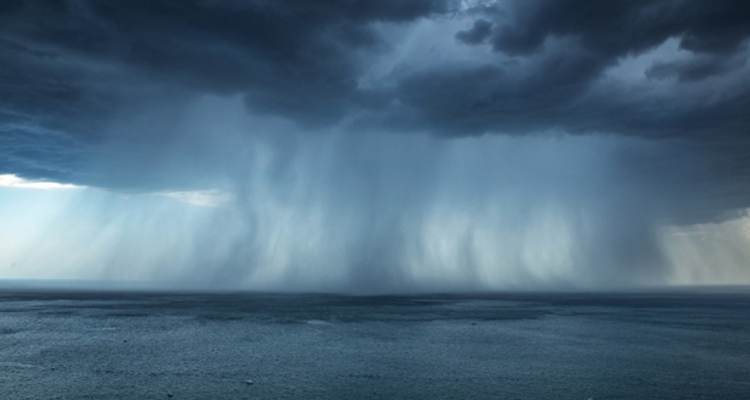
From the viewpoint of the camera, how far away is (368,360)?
161 feet

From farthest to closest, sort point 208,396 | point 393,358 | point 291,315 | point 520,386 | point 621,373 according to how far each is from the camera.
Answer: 1. point 291,315
2. point 393,358
3. point 621,373
4. point 520,386
5. point 208,396

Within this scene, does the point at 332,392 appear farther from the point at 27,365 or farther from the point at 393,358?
the point at 27,365

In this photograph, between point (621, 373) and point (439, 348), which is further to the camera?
point (439, 348)

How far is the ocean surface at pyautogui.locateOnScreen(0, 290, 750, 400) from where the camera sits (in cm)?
3725

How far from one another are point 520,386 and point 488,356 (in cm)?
1273

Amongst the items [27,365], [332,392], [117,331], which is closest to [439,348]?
[332,392]

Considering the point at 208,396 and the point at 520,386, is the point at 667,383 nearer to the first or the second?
the point at 520,386

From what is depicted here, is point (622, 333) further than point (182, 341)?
Yes

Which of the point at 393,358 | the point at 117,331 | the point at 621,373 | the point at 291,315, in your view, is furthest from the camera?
the point at 291,315

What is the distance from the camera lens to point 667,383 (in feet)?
132

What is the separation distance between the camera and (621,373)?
1730 inches

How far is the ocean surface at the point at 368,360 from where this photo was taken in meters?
37.2

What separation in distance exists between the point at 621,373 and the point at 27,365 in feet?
169

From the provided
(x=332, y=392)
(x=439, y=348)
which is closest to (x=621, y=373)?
(x=439, y=348)
